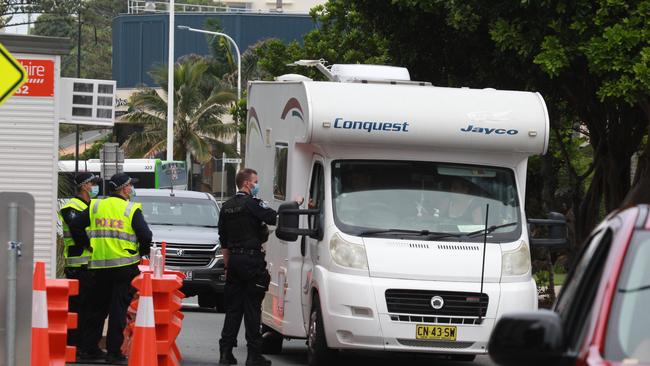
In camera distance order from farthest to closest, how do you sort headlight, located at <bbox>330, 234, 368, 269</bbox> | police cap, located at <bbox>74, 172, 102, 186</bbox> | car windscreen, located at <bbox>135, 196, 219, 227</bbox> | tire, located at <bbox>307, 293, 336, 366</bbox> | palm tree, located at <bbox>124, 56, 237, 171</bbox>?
palm tree, located at <bbox>124, 56, 237, 171</bbox> < car windscreen, located at <bbox>135, 196, 219, 227</bbox> < police cap, located at <bbox>74, 172, 102, 186</bbox> < tire, located at <bbox>307, 293, 336, 366</bbox> < headlight, located at <bbox>330, 234, 368, 269</bbox>

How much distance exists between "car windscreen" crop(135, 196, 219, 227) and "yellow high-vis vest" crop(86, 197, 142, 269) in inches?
357

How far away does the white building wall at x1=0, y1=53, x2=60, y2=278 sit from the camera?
1576 centimetres

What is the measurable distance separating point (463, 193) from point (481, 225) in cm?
38

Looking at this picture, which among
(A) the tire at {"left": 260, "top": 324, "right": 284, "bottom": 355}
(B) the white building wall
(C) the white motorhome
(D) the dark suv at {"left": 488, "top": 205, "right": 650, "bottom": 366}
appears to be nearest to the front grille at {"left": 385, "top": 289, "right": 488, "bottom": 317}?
(C) the white motorhome

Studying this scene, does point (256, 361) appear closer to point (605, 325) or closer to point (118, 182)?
point (118, 182)

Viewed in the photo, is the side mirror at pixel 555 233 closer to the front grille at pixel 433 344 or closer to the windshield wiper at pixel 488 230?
the windshield wiper at pixel 488 230

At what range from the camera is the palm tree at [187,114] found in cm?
6222

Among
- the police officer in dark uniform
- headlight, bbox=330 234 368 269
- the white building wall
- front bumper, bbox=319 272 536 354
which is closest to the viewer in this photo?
front bumper, bbox=319 272 536 354

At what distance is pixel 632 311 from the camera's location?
4.66 meters

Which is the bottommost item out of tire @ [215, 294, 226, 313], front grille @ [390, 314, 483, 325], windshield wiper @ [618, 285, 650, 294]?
tire @ [215, 294, 226, 313]

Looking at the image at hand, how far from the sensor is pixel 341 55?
3547 centimetres

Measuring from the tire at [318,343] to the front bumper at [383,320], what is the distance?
0.57 ft

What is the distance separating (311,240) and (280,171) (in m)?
1.47

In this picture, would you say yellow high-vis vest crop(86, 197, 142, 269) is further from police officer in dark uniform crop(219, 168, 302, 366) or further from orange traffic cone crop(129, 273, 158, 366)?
orange traffic cone crop(129, 273, 158, 366)
